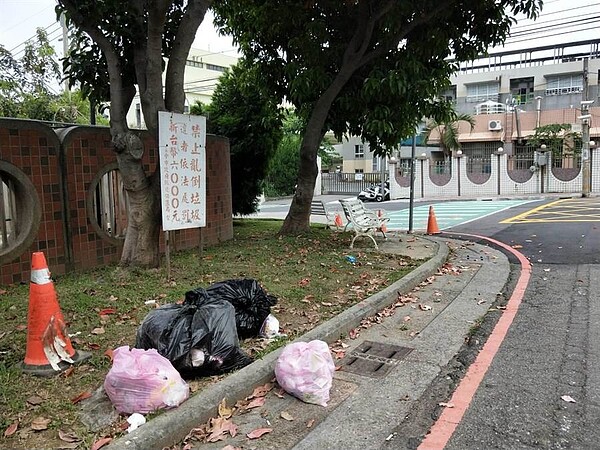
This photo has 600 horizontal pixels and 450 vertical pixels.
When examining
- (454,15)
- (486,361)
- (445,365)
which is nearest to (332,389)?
(445,365)

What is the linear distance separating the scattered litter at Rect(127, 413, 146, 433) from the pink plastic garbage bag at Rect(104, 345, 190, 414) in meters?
0.06

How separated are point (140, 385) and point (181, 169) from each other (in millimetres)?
3828

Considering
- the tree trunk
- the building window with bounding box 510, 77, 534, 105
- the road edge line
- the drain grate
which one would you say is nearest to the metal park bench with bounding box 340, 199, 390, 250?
the road edge line

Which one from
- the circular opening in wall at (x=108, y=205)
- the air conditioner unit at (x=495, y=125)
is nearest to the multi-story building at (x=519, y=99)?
the air conditioner unit at (x=495, y=125)

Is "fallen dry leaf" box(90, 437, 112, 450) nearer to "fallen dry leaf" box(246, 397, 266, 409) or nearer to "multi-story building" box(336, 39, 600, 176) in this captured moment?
"fallen dry leaf" box(246, 397, 266, 409)

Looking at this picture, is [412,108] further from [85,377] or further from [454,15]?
[85,377]

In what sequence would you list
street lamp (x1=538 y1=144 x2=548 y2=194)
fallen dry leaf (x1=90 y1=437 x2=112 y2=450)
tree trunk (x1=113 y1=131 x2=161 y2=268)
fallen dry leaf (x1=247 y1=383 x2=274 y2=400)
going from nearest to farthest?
fallen dry leaf (x1=90 y1=437 x2=112 y2=450), fallen dry leaf (x1=247 y1=383 x2=274 y2=400), tree trunk (x1=113 y1=131 x2=161 y2=268), street lamp (x1=538 y1=144 x2=548 y2=194)

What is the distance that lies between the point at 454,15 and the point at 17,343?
9975 millimetres

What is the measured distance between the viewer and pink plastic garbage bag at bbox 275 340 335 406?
377 centimetres

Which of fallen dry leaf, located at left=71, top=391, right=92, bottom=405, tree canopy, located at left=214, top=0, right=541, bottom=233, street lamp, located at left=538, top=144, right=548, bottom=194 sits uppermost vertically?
tree canopy, located at left=214, top=0, right=541, bottom=233

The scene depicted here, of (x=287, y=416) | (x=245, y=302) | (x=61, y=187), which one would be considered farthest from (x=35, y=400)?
(x=61, y=187)

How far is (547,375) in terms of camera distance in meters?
4.14

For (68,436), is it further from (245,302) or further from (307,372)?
(245,302)

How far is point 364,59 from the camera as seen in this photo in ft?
33.3
